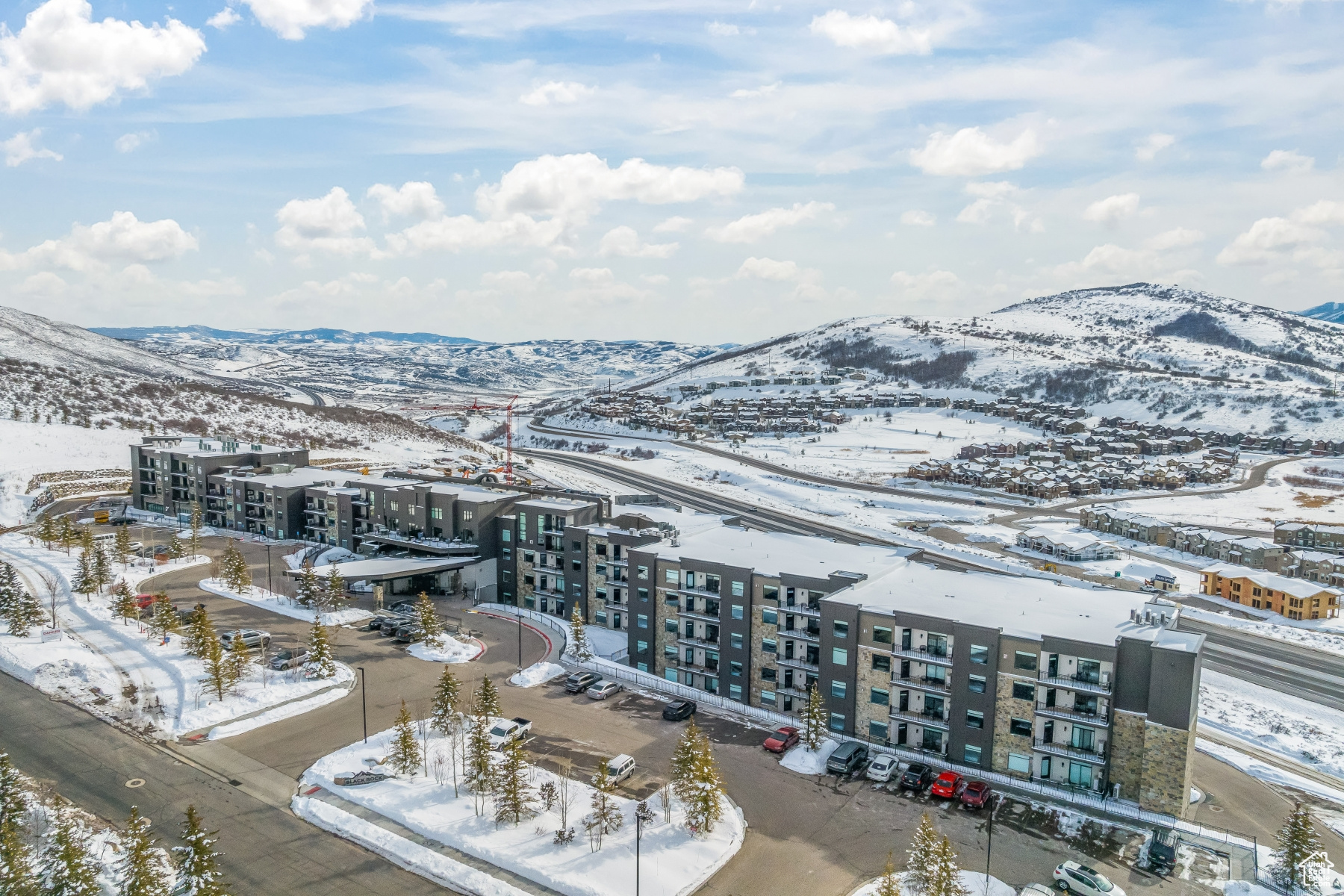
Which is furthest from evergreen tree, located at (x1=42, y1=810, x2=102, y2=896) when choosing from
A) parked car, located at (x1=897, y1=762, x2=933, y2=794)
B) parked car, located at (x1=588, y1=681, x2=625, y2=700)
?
parked car, located at (x1=897, y1=762, x2=933, y2=794)

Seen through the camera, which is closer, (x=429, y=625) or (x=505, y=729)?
(x=505, y=729)

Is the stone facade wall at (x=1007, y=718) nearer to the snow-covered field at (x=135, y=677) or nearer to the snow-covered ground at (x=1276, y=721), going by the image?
the snow-covered ground at (x=1276, y=721)

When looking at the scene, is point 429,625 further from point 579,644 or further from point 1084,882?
point 1084,882

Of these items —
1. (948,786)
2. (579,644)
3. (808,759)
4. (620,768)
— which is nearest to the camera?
(948,786)

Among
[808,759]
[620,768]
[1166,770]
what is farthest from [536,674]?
[1166,770]

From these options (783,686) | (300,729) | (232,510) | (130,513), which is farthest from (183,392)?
(783,686)

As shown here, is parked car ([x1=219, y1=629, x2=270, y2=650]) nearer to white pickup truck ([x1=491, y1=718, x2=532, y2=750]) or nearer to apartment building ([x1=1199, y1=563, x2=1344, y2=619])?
white pickup truck ([x1=491, y1=718, x2=532, y2=750])

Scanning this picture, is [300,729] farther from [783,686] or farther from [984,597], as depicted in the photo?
[984,597]
